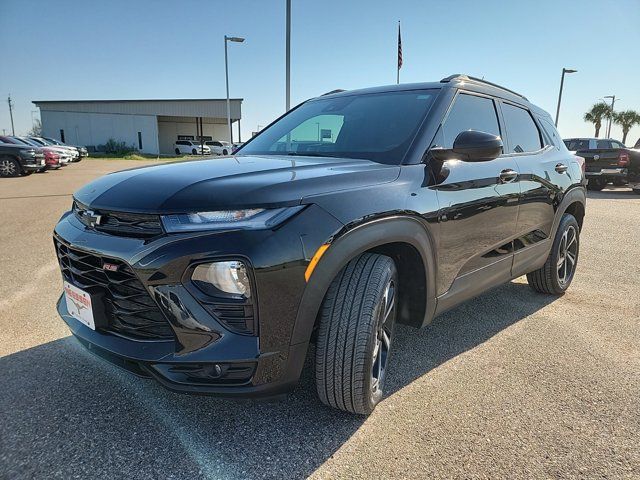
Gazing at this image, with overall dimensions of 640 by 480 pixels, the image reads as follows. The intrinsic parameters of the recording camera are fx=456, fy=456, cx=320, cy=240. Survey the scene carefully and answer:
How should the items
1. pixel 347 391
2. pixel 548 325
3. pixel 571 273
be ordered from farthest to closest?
pixel 571 273
pixel 548 325
pixel 347 391

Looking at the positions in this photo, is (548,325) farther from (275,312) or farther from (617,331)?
(275,312)

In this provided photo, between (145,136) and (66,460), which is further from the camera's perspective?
(145,136)

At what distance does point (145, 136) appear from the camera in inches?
1905

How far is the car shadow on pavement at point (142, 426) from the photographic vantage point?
1921 mm

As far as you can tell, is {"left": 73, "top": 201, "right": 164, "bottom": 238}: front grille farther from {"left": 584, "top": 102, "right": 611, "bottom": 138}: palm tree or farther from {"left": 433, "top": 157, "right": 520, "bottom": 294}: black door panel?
{"left": 584, "top": 102, "right": 611, "bottom": 138}: palm tree

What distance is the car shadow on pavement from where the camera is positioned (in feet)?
6.30

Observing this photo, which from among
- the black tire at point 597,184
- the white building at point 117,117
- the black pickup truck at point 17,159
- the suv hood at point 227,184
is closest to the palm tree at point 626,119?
the white building at point 117,117

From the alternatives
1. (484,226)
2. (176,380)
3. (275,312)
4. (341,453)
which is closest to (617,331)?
(484,226)

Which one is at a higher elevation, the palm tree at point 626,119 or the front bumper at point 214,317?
the palm tree at point 626,119

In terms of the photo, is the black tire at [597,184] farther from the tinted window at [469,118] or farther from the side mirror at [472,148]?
the side mirror at [472,148]

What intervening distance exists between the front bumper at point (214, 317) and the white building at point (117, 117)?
47410 mm

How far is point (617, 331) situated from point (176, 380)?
10.8 feet

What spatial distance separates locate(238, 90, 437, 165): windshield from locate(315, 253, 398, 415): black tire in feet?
2.20

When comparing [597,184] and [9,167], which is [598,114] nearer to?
[597,184]
